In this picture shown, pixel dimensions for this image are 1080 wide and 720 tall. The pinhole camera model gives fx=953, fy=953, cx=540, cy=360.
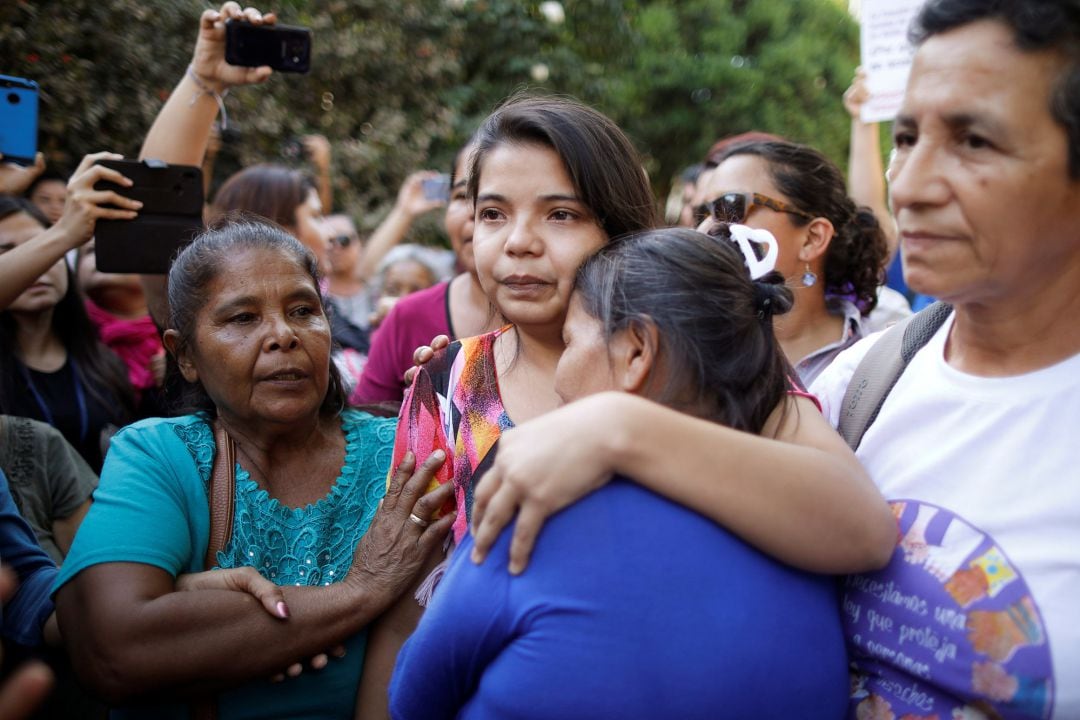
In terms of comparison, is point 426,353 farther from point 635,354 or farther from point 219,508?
point 635,354

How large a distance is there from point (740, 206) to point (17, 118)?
251 cm

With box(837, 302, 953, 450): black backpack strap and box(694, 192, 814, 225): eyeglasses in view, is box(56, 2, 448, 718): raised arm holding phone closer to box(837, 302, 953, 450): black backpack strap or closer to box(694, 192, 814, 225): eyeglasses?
box(837, 302, 953, 450): black backpack strap

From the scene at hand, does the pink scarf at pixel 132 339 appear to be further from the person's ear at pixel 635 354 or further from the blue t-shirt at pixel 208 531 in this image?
the person's ear at pixel 635 354

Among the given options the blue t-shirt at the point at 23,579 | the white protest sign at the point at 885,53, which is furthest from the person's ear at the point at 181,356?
the white protest sign at the point at 885,53

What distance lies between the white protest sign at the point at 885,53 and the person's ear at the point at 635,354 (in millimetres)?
3071

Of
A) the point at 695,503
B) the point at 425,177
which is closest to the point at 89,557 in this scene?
the point at 695,503

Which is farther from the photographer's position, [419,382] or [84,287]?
[84,287]

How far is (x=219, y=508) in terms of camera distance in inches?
93.7

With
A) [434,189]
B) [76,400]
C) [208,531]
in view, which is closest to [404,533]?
[208,531]

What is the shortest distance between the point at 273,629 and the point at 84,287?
3.11m

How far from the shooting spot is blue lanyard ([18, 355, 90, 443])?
3.64 meters

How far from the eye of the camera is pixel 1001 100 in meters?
1.53

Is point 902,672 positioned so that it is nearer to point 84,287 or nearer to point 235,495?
point 235,495

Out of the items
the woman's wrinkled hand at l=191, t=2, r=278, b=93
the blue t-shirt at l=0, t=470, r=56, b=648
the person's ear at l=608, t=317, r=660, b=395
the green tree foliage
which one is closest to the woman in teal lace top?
the blue t-shirt at l=0, t=470, r=56, b=648
